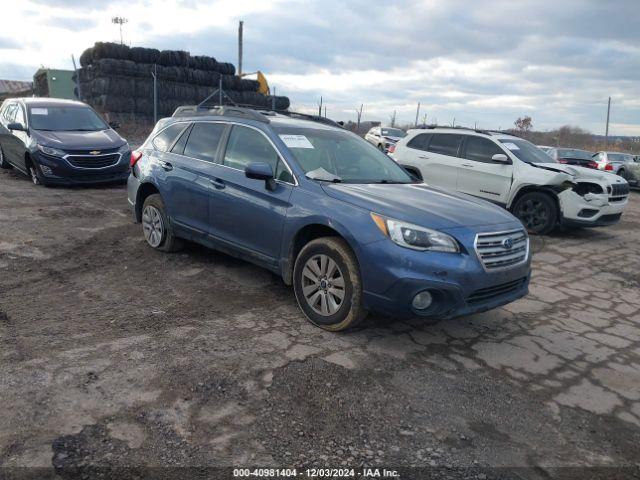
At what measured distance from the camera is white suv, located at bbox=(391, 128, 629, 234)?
8.18 m

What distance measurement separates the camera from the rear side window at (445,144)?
9.21 meters

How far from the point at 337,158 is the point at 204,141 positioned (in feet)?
4.86

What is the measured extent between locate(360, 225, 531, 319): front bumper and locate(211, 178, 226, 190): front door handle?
1.81 meters

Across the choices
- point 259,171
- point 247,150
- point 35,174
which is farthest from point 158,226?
point 35,174

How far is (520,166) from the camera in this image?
841 cm

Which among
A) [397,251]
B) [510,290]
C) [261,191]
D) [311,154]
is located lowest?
[510,290]

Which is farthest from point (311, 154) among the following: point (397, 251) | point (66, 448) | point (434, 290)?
point (66, 448)

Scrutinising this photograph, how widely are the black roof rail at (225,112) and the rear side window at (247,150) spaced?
0.51ft

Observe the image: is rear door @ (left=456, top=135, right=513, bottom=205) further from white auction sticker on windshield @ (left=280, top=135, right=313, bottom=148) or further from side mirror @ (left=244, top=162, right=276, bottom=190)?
side mirror @ (left=244, top=162, right=276, bottom=190)

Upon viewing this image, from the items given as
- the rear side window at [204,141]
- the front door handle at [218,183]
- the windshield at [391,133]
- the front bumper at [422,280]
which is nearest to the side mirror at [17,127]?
the rear side window at [204,141]

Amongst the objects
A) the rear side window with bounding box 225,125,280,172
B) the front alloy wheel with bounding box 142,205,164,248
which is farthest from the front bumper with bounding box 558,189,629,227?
the front alloy wheel with bounding box 142,205,164,248

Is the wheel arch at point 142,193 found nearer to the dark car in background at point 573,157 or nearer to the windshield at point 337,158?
the windshield at point 337,158

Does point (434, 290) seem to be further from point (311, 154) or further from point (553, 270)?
point (553, 270)

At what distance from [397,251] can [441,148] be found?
20.9ft
